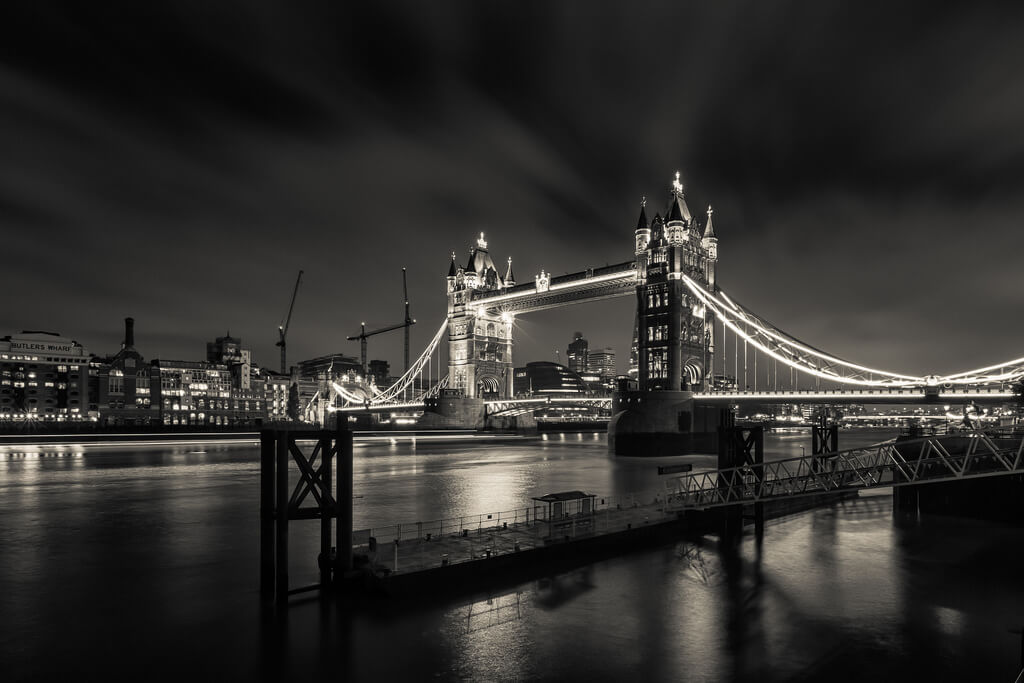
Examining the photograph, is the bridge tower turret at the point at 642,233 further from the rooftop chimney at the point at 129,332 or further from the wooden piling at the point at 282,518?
the rooftop chimney at the point at 129,332

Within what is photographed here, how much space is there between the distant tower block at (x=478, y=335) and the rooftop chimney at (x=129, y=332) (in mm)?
105882

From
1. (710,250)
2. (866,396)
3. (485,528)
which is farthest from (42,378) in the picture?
(866,396)

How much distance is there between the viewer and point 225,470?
62.4 meters

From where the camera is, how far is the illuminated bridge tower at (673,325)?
7581 cm

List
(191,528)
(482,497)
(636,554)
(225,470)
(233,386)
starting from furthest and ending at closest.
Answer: (233,386)
(225,470)
(482,497)
(191,528)
(636,554)

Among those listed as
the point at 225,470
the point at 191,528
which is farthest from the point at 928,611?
the point at 225,470

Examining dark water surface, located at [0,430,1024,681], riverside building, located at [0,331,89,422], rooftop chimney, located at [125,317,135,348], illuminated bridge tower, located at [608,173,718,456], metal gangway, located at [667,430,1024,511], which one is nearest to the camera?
dark water surface, located at [0,430,1024,681]

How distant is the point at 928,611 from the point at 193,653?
845 inches

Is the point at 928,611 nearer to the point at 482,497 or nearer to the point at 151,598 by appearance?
the point at 151,598

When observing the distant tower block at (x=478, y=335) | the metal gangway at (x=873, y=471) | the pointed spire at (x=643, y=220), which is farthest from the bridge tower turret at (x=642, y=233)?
the metal gangway at (x=873, y=471)

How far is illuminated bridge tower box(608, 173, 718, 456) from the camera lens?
249ft

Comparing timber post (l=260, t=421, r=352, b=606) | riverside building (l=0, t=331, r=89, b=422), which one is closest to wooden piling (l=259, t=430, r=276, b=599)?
timber post (l=260, t=421, r=352, b=606)

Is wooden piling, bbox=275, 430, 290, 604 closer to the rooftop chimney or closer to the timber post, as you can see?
the timber post

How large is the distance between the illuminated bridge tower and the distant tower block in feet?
156
